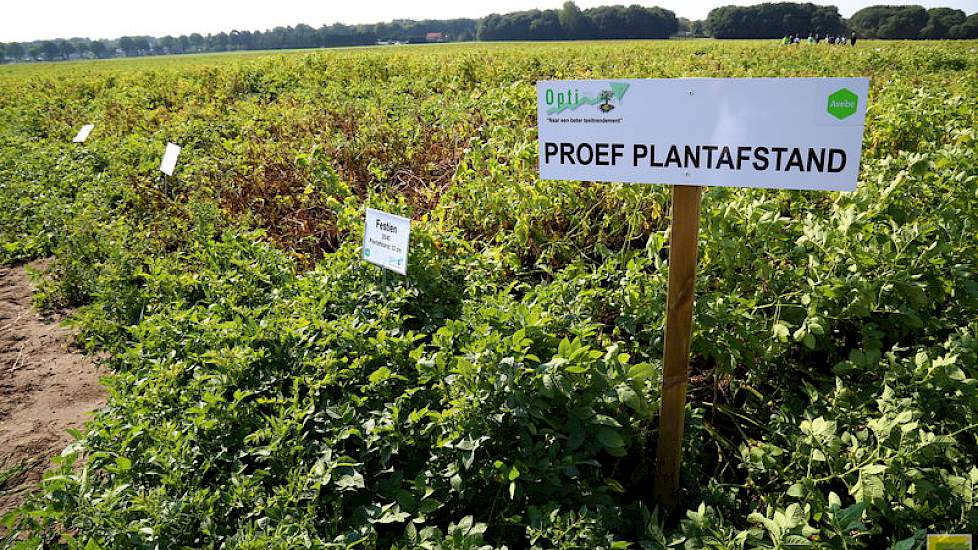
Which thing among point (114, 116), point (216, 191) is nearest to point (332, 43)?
point (114, 116)

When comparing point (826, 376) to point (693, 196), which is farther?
point (826, 376)

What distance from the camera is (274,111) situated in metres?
7.15

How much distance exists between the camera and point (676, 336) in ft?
6.30

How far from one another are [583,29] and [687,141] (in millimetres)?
61842

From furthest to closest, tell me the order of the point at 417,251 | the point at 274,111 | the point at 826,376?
the point at 274,111 → the point at 417,251 → the point at 826,376

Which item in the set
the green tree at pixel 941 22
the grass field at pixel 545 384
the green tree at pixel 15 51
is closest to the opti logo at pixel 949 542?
the grass field at pixel 545 384

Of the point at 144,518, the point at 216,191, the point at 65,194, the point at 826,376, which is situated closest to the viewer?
the point at 144,518

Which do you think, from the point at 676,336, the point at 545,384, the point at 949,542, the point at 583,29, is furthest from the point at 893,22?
the point at 545,384

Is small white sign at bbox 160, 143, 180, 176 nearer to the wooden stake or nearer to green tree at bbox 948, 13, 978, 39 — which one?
the wooden stake

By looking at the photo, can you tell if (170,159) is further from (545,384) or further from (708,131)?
(708,131)

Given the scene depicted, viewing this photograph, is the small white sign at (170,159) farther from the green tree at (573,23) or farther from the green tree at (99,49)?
the green tree at (99,49)

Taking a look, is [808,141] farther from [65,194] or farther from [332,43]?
[332,43]

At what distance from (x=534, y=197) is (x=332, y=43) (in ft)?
240

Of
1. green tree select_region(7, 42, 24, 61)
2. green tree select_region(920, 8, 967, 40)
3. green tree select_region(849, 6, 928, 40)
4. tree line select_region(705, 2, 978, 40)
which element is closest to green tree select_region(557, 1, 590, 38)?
tree line select_region(705, 2, 978, 40)
